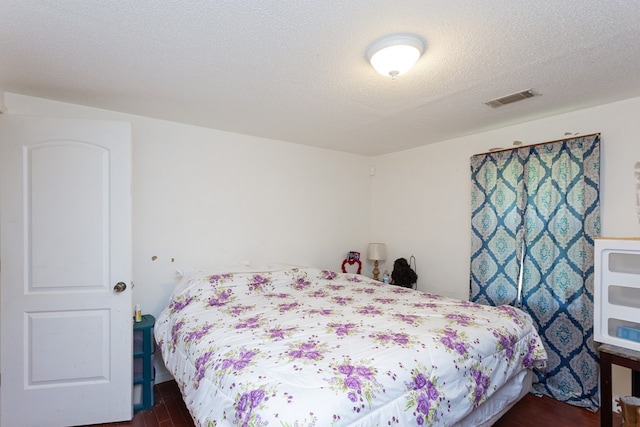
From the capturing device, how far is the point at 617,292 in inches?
80.2

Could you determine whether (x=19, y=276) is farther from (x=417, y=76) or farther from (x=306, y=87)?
(x=417, y=76)

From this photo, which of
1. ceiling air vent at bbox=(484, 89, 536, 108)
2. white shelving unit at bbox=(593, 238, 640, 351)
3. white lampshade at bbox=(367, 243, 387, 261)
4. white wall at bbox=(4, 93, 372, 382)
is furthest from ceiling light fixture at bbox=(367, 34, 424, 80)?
white lampshade at bbox=(367, 243, 387, 261)

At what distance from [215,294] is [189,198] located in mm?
970

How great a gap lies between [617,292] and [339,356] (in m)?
1.95

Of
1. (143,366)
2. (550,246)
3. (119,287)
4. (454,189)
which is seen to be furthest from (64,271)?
(550,246)

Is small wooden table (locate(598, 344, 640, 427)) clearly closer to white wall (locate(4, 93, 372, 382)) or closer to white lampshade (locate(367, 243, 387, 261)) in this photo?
white lampshade (locate(367, 243, 387, 261))

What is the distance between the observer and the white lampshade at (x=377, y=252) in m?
3.90

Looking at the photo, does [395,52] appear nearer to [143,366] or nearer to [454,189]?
[454,189]

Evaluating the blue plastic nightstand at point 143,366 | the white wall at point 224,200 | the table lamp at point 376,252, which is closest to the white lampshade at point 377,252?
the table lamp at point 376,252

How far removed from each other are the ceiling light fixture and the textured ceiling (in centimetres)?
4

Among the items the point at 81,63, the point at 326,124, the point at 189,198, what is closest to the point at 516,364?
the point at 326,124

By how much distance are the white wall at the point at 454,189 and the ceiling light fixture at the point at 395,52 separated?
1791 mm

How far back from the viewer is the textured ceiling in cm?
133

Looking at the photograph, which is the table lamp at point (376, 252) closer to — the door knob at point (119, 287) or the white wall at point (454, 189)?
the white wall at point (454, 189)
